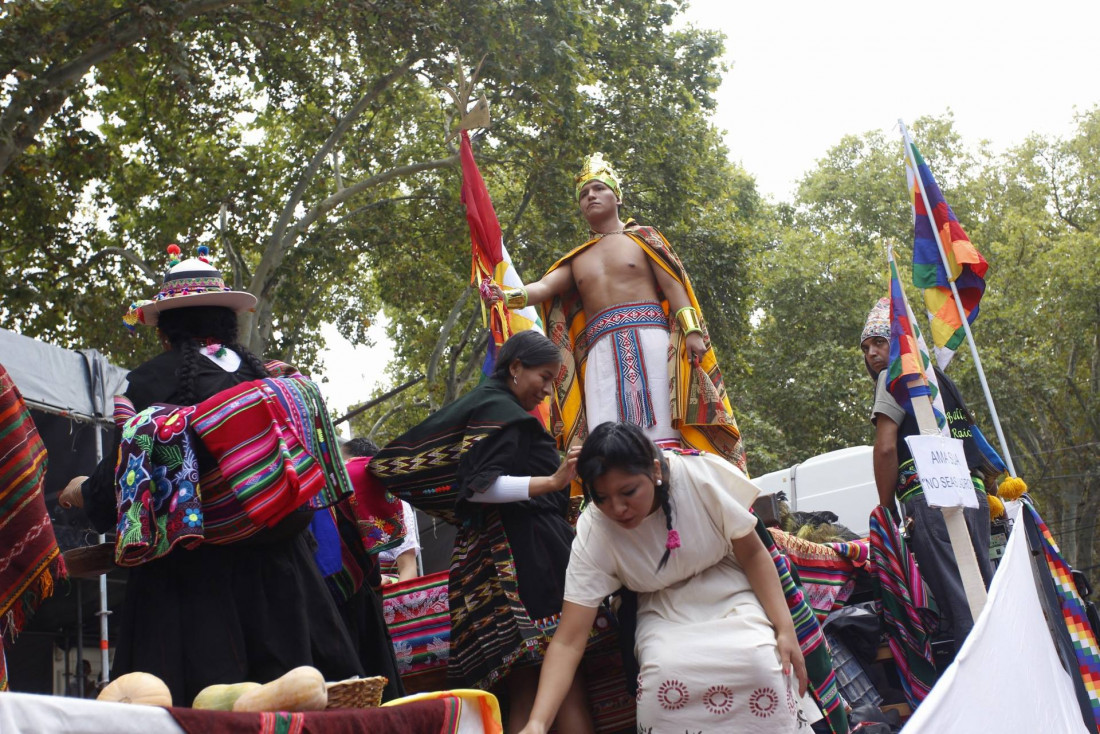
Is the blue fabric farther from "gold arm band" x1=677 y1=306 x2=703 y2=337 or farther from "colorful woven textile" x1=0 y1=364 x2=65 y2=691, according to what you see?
"gold arm band" x1=677 y1=306 x2=703 y2=337

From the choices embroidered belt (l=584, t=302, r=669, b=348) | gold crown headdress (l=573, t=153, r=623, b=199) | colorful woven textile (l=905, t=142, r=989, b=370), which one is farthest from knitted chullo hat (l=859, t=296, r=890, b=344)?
gold crown headdress (l=573, t=153, r=623, b=199)

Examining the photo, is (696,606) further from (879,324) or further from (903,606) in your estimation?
(879,324)

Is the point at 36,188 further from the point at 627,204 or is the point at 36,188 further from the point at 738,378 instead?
the point at 738,378

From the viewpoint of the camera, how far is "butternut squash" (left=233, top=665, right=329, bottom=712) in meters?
2.02

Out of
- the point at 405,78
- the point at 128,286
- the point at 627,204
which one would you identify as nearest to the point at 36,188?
the point at 128,286

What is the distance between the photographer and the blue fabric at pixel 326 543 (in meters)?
3.58

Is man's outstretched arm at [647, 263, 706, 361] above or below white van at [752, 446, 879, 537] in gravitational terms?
above

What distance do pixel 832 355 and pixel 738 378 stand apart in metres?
2.13

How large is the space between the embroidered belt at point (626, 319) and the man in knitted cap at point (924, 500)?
1.13 m

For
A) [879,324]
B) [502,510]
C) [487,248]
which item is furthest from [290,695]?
[487,248]

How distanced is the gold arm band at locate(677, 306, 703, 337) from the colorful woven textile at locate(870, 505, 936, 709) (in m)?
1.25

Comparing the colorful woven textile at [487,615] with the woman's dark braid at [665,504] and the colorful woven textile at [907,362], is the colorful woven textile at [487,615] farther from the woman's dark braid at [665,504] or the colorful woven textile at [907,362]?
the colorful woven textile at [907,362]

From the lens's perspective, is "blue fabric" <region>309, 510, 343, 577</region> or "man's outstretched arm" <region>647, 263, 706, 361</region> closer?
"blue fabric" <region>309, 510, 343, 577</region>

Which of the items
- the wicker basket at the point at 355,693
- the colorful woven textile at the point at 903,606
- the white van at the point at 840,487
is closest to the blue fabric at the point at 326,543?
the wicker basket at the point at 355,693
